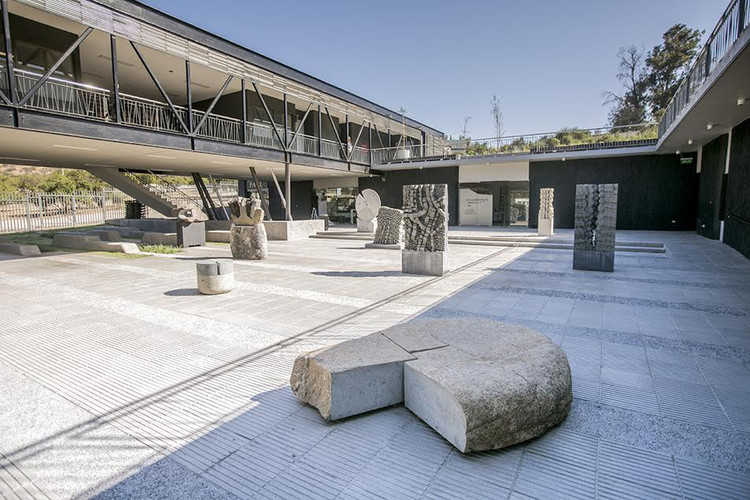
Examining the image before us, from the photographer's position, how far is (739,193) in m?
11.2

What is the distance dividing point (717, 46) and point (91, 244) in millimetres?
18925

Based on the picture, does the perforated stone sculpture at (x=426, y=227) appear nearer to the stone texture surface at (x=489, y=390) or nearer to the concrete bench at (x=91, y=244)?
the stone texture surface at (x=489, y=390)

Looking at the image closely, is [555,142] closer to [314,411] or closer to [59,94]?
[59,94]

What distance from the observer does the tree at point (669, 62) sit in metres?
31.5

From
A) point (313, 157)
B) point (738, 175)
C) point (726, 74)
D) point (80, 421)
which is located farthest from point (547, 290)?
point (313, 157)

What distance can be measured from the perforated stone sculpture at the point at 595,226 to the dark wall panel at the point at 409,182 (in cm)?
1498

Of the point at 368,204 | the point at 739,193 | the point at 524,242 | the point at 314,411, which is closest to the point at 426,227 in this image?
the point at 314,411

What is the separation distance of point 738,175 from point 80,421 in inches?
611

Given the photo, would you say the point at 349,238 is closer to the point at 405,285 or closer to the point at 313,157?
the point at 313,157

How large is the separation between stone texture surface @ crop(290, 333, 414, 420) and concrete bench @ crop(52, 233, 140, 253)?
1262 cm

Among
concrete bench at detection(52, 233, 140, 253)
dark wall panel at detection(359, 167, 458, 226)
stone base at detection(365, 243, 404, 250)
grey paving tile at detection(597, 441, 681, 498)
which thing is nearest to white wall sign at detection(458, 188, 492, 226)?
dark wall panel at detection(359, 167, 458, 226)

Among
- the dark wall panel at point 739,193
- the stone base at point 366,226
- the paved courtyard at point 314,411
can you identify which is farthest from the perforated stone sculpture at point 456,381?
the stone base at point 366,226

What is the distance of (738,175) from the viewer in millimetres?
11438

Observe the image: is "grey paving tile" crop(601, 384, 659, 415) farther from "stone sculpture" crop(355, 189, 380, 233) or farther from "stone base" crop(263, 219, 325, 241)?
"stone base" crop(263, 219, 325, 241)
